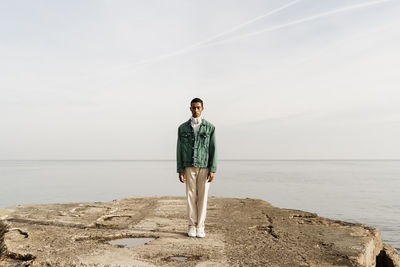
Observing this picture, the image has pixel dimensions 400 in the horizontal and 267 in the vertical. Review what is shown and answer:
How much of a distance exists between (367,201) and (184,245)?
21.9m

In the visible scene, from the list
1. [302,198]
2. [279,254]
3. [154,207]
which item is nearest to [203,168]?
[279,254]

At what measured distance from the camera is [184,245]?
4.39 m

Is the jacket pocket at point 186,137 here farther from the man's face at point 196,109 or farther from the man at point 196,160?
the man's face at point 196,109

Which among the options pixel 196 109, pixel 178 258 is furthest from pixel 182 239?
pixel 196 109

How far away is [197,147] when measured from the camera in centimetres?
477

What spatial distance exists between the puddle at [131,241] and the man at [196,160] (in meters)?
0.70

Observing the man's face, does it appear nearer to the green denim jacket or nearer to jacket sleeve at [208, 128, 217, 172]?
the green denim jacket

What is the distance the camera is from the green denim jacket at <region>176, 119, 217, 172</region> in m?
4.76

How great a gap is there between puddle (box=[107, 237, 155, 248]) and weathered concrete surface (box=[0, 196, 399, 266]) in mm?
140

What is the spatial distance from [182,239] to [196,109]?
2.03 m

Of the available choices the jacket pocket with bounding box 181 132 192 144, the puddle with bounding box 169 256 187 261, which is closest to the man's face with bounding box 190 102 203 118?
the jacket pocket with bounding box 181 132 192 144

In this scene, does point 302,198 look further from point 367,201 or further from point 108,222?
point 108,222

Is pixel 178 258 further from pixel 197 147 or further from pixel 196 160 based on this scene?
pixel 197 147

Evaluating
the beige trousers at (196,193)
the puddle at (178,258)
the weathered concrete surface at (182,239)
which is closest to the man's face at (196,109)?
the beige trousers at (196,193)
